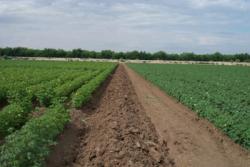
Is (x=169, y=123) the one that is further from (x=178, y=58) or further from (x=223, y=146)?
(x=178, y=58)

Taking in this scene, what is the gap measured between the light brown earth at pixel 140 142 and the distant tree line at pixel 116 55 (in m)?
104

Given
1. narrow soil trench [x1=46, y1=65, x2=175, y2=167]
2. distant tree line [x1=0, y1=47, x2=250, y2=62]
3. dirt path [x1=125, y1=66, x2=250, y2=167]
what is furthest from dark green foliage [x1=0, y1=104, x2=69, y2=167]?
distant tree line [x1=0, y1=47, x2=250, y2=62]

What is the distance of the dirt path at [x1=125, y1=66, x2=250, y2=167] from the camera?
30.7 feet

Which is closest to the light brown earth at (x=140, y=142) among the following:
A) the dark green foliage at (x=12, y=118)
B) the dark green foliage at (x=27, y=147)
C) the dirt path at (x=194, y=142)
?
the dirt path at (x=194, y=142)

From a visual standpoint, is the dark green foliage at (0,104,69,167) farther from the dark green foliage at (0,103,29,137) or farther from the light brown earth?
the dark green foliage at (0,103,29,137)

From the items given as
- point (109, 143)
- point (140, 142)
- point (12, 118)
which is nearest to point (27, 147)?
point (109, 143)

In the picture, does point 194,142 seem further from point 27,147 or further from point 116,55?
point 116,55

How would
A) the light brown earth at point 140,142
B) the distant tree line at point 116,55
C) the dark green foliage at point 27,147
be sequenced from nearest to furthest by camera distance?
the dark green foliage at point 27,147 → the light brown earth at point 140,142 → the distant tree line at point 116,55

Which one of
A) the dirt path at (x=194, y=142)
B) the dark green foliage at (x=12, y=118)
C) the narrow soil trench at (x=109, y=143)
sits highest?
the dark green foliage at (x=12, y=118)

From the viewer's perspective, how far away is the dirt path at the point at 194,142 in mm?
9349

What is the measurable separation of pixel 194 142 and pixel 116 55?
111 meters

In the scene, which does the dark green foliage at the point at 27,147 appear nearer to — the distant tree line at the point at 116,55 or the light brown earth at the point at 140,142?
the light brown earth at the point at 140,142

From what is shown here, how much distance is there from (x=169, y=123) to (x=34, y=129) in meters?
6.86

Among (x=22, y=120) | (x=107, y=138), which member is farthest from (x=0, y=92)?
(x=107, y=138)
